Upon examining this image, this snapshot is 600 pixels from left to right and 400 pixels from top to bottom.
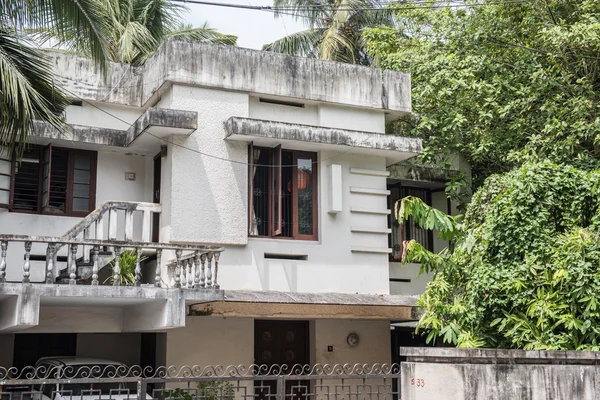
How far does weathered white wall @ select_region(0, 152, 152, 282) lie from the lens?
46.0ft

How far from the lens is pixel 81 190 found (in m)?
14.9

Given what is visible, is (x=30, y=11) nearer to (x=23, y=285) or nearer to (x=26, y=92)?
(x=26, y=92)

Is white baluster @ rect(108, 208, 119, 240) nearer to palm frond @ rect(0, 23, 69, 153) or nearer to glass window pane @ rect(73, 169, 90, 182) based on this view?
glass window pane @ rect(73, 169, 90, 182)

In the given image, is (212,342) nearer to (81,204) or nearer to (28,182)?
(81,204)

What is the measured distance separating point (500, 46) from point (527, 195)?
694 centimetres

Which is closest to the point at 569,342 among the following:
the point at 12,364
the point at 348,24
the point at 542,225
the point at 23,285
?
Result: the point at 542,225

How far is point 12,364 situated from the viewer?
1550 centimetres

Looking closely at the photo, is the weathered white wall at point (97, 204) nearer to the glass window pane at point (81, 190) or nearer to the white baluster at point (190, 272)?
the glass window pane at point (81, 190)

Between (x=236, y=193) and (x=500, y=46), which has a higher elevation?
(x=500, y=46)

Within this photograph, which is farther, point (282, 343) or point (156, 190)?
point (282, 343)

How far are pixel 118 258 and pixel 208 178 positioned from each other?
9.32 feet

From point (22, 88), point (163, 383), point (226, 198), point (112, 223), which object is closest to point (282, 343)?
point (226, 198)

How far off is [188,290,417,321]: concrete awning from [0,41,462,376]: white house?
Result: 26 millimetres

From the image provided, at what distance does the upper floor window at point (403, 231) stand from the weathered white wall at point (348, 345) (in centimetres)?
168
